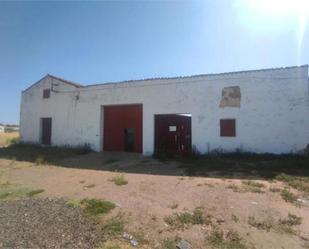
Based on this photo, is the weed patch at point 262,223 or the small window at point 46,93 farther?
the small window at point 46,93

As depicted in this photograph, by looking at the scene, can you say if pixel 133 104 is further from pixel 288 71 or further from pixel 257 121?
pixel 288 71

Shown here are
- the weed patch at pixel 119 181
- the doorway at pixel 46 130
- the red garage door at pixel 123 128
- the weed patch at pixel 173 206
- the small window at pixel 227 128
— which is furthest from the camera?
the doorway at pixel 46 130

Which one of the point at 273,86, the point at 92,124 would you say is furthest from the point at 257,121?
the point at 92,124

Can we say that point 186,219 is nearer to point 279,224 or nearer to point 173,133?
point 279,224

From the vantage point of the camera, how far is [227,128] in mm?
13867

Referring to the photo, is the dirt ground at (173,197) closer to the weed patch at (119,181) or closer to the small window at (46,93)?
the weed patch at (119,181)

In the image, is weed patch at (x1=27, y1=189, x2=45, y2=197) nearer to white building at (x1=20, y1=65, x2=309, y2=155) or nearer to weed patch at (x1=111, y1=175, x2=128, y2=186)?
weed patch at (x1=111, y1=175, x2=128, y2=186)

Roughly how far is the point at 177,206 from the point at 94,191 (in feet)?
8.87

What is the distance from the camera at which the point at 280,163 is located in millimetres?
11406

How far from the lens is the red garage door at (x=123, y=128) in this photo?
16.8 metres

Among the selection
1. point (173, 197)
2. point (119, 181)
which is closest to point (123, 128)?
point (119, 181)

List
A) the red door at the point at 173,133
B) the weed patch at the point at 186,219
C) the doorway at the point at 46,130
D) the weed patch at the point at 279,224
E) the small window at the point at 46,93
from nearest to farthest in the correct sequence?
the weed patch at the point at 279,224 < the weed patch at the point at 186,219 < the red door at the point at 173,133 < the doorway at the point at 46,130 < the small window at the point at 46,93

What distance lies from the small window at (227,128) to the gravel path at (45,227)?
906 cm

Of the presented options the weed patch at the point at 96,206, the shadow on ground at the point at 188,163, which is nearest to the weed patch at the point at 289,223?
the weed patch at the point at 96,206
